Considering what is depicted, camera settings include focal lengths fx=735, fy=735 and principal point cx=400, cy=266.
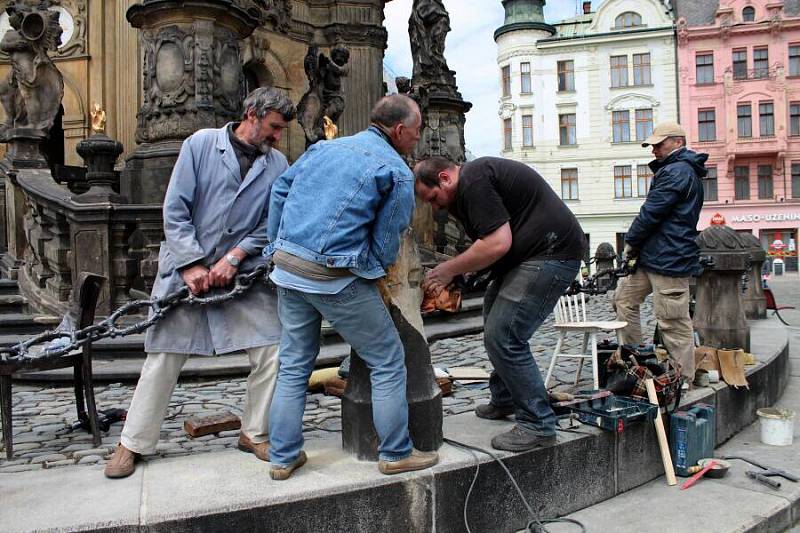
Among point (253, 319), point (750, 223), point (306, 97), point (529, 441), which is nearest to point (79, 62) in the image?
point (306, 97)

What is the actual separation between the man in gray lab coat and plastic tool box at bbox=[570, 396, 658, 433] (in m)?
1.83

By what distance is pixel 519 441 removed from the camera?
379cm

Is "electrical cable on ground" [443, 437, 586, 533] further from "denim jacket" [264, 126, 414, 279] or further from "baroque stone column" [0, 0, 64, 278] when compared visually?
"baroque stone column" [0, 0, 64, 278]

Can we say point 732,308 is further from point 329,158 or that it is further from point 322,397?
point 329,158

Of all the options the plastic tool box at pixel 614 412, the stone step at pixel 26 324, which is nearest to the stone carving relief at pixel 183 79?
the stone step at pixel 26 324

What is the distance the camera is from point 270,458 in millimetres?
3445

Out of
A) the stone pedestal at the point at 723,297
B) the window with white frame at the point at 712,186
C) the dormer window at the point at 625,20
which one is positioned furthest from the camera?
the dormer window at the point at 625,20

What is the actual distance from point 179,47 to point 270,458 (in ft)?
23.7

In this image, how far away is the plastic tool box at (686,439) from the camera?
14.9 feet

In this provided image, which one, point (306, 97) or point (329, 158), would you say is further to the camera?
point (306, 97)

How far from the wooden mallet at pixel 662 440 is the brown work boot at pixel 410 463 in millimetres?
1679

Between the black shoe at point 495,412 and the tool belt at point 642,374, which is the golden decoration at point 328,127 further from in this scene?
the black shoe at point 495,412

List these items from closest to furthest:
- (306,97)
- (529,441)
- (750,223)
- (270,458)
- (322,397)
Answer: (270,458)
(529,441)
(322,397)
(306,97)
(750,223)

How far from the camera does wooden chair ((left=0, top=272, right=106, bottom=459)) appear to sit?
163 inches
